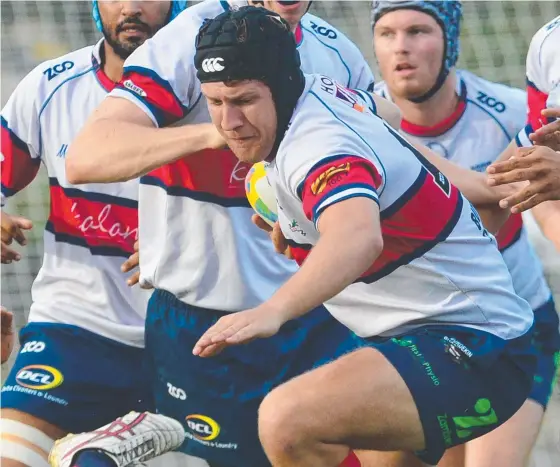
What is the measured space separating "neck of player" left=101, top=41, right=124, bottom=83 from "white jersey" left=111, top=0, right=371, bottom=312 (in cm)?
63

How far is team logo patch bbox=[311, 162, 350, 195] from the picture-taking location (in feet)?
10.0

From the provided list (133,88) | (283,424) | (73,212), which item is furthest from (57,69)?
(283,424)

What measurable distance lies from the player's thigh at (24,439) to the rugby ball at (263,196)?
1.23 meters

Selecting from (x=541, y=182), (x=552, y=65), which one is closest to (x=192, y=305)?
(x=541, y=182)

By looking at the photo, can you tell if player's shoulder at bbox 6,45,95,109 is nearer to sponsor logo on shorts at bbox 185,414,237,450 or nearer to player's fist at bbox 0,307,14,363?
player's fist at bbox 0,307,14,363

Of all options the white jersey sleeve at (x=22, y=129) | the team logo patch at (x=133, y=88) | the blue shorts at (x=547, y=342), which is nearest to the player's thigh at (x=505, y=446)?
the blue shorts at (x=547, y=342)

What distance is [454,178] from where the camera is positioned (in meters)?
3.97

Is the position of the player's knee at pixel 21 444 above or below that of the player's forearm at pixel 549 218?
below

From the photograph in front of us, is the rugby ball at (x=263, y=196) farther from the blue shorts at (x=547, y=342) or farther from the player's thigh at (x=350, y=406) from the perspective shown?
the blue shorts at (x=547, y=342)

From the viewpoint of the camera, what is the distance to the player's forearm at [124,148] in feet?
11.9

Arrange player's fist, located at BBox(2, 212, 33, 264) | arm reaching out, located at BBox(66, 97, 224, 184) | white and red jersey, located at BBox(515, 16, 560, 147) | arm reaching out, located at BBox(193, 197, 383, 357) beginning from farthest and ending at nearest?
white and red jersey, located at BBox(515, 16, 560, 147) → player's fist, located at BBox(2, 212, 33, 264) → arm reaching out, located at BBox(66, 97, 224, 184) → arm reaching out, located at BBox(193, 197, 383, 357)

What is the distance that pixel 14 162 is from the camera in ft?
15.8

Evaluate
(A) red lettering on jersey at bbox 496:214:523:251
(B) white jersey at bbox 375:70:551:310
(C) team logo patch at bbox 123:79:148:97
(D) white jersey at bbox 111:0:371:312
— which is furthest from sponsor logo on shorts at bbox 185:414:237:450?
(B) white jersey at bbox 375:70:551:310

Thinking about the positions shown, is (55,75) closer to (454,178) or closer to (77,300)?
(77,300)
